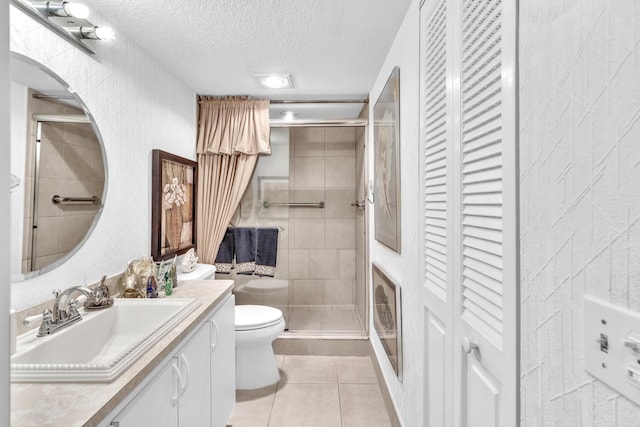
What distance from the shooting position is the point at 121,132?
1934mm

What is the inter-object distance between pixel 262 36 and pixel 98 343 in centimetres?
174

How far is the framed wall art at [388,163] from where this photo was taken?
75.4 inches

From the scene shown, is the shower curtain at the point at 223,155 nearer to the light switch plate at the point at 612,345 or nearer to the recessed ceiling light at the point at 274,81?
the recessed ceiling light at the point at 274,81

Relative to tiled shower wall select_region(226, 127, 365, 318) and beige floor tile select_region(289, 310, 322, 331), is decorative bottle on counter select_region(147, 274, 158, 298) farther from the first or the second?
beige floor tile select_region(289, 310, 322, 331)

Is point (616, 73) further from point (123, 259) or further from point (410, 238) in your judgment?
point (123, 259)

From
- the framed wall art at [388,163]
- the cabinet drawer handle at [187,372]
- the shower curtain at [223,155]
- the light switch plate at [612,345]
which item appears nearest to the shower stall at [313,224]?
the shower curtain at [223,155]

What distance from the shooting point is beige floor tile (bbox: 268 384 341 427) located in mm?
2090

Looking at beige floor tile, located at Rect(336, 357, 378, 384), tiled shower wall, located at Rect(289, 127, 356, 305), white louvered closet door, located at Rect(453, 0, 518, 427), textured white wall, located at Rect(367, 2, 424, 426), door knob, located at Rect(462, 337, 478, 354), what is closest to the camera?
white louvered closet door, located at Rect(453, 0, 518, 427)

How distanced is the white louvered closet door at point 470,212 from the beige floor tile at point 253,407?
1132mm

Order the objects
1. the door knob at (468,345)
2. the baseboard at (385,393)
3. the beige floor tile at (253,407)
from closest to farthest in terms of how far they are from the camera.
Answer: the door knob at (468,345) → the baseboard at (385,393) → the beige floor tile at (253,407)

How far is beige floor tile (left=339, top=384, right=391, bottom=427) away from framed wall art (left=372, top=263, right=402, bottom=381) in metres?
0.37

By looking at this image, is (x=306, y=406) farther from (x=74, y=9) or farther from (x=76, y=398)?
(x=74, y=9)

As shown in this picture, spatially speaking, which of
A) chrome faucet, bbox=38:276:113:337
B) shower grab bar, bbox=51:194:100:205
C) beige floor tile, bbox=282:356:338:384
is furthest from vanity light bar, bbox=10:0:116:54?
beige floor tile, bbox=282:356:338:384

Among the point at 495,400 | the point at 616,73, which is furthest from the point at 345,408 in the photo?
the point at 616,73
